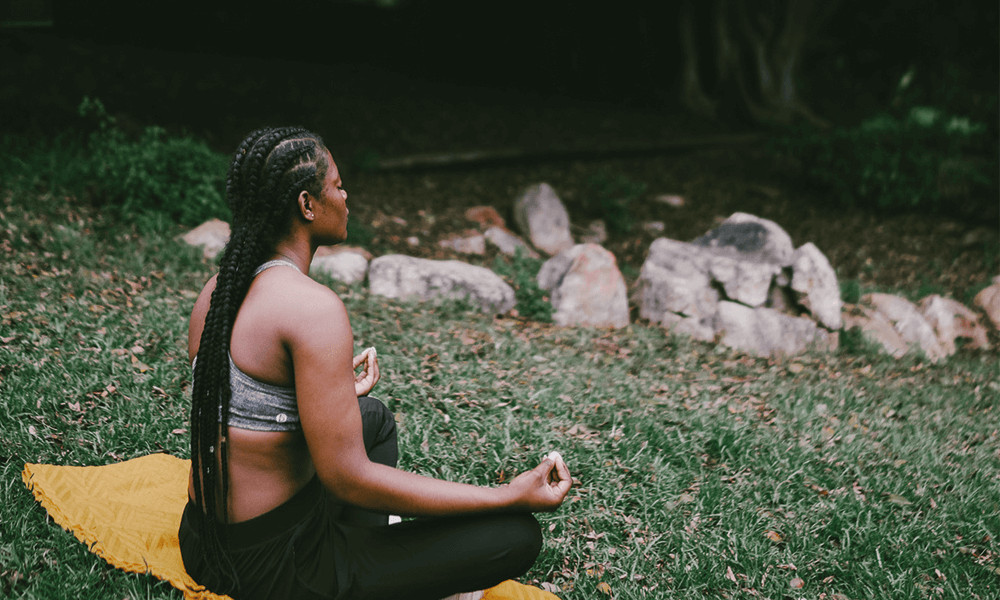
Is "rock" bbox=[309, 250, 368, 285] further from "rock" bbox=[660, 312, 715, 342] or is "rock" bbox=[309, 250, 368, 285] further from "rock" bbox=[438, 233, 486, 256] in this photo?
"rock" bbox=[660, 312, 715, 342]

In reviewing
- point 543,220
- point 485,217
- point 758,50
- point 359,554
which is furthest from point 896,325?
point 758,50

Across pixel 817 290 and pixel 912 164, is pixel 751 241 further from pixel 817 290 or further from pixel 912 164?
pixel 912 164

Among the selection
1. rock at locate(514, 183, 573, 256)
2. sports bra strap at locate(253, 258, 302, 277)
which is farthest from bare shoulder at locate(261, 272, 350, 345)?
rock at locate(514, 183, 573, 256)

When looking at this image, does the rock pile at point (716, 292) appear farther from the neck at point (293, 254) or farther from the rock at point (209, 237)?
the neck at point (293, 254)

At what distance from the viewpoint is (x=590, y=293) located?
618 cm

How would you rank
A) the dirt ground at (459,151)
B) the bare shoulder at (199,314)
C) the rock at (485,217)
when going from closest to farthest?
the bare shoulder at (199,314) < the dirt ground at (459,151) < the rock at (485,217)

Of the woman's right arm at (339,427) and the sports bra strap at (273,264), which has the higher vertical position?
the sports bra strap at (273,264)

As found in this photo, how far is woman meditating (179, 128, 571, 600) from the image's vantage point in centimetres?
180

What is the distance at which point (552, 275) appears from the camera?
662 cm

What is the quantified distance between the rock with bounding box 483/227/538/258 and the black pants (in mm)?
5854

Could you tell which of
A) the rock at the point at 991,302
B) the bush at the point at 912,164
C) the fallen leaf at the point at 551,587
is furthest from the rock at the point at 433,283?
the bush at the point at 912,164

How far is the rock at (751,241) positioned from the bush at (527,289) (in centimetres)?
166

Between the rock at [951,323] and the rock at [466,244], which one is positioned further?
the rock at [466,244]

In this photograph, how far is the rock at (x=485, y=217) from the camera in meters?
8.71
